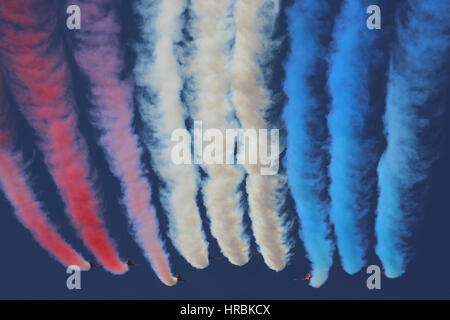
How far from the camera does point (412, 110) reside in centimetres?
86

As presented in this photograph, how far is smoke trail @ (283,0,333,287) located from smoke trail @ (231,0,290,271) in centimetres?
5

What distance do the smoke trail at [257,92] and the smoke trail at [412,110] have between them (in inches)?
8.9

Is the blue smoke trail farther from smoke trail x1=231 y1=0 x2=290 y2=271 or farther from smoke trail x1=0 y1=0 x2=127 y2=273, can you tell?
smoke trail x1=0 y1=0 x2=127 y2=273

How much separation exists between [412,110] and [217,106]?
371 mm

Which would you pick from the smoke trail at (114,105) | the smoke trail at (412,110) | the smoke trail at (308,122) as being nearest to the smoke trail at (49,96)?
the smoke trail at (114,105)

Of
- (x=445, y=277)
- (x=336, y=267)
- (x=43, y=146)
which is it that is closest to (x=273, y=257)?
(x=336, y=267)

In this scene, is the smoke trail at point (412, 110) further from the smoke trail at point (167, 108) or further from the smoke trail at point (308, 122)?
the smoke trail at point (167, 108)

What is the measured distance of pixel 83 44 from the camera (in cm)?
87

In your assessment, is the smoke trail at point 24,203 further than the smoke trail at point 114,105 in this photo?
Yes

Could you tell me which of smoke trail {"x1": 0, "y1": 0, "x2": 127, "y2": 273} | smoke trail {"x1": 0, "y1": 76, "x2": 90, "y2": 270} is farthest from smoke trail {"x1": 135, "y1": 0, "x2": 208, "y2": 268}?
smoke trail {"x1": 0, "y1": 76, "x2": 90, "y2": 270}

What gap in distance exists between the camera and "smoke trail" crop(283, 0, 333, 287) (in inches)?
32.7

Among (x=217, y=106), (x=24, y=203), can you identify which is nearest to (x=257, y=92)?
(x=217, y=106)

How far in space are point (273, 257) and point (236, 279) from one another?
0.22 metres

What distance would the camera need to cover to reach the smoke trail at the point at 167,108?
85 cm
